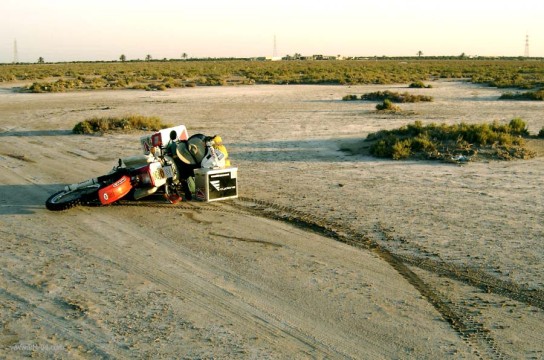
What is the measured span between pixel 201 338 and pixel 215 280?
152cm

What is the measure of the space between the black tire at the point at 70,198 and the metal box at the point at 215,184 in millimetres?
1771

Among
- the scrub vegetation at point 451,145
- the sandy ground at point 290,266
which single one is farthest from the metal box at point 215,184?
the scrub vegetation at point 451,145

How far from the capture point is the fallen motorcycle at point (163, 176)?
34.2 ft

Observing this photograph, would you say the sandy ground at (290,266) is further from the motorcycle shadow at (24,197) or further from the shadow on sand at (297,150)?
the shadow on sand at (297,150)

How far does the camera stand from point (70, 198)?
34.8 ft

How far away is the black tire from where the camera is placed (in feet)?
33.7

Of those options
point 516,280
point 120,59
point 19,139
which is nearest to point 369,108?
point 19,139

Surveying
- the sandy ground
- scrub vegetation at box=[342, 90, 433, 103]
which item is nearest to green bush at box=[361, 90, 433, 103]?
scrub vegetation at box=[342, 90, 433, 103]

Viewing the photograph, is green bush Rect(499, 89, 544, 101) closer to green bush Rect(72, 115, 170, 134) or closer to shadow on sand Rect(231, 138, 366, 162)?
shadow on sand Rect(231, 138, 366, 162)


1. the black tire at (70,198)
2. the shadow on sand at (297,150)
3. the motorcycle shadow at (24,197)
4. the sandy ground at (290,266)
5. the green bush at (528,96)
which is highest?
the green bush at (528,96)

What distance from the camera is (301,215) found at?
33.7ft

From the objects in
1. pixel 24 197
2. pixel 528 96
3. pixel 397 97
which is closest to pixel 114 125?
pixel 24 197

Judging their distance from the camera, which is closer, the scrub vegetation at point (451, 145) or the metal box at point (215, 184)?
the metal box at point (215, 184)

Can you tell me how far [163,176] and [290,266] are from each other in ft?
12.5
